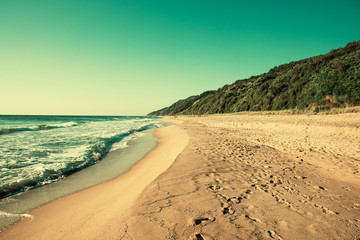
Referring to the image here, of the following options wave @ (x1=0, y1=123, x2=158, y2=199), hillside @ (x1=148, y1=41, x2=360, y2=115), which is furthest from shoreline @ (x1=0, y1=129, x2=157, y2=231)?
hillside @ (x1=148, y1=41, x2=360, y2=115)

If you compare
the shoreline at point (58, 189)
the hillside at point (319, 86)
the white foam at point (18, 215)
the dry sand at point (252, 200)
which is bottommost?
the shoreline at point (58, 189)

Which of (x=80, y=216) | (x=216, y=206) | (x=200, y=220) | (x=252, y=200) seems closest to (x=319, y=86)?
(x=252, y=200)

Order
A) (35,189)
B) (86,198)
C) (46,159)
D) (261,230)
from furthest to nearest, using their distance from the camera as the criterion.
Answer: (46,159) → (35,189) → (86,198) → (261,230)

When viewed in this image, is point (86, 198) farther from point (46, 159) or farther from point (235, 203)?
point (46, 159)

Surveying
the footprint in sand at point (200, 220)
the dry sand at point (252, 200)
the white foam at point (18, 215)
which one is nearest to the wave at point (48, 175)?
the white foam at point (18, 215)

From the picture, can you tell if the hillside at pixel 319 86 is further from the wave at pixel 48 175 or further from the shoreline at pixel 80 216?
the wave at pixel 48 175

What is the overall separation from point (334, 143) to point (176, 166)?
322 inches

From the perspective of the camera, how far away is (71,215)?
135 inches

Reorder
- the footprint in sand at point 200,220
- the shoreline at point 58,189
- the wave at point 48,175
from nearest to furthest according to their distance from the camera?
the footprint in sand at point 200,220, the shoreline at point 58,189, the wave at point 48,175

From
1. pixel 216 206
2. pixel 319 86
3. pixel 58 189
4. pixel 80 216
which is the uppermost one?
pixel 319 86

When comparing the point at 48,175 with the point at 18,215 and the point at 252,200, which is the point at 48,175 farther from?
the point at 252,200

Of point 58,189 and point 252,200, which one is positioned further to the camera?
point 58,189

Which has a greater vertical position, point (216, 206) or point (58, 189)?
point (216, 206)

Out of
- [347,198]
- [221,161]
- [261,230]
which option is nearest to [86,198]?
[261,230]
